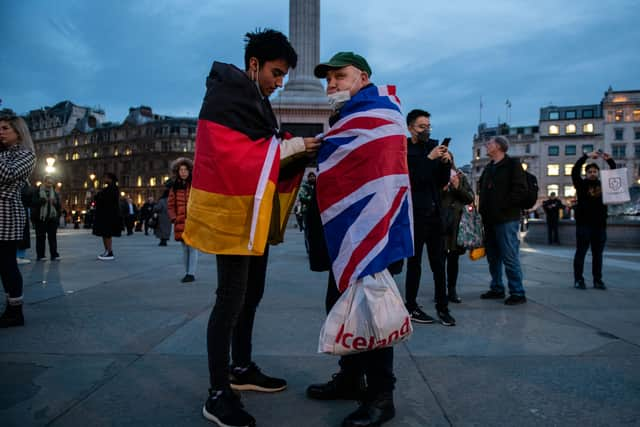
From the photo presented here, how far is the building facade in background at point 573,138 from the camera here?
72.9m

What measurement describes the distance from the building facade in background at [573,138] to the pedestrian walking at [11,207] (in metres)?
75.3

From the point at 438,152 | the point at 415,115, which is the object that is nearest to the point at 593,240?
the point at 415,115

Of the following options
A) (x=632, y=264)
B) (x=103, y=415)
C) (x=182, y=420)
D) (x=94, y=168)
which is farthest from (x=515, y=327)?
(x=94, y=168)

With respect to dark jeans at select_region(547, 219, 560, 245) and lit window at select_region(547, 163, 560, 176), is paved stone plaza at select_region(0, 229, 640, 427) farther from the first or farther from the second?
lit window at select_region(547, 163, 560, 176)

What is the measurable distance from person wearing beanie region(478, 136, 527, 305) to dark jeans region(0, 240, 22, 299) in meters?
5.20

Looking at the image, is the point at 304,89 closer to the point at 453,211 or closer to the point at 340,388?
the point at 453,211

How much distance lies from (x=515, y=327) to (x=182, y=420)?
3.21 metres

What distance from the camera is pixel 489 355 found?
3385mm

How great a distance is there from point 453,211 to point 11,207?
4.78 m

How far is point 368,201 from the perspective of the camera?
7.53 ft

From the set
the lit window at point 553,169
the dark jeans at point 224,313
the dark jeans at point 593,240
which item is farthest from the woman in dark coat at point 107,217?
the lit window at point 553,169

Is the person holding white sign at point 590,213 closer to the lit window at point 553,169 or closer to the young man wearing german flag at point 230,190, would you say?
the young man wearing german flag at point 230,190

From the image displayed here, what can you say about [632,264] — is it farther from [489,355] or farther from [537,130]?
[537,130]

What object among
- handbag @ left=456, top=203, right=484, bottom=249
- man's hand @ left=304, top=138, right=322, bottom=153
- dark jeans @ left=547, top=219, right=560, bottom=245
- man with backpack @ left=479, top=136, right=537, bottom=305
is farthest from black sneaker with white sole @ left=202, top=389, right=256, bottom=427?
dark jeans @ left=547, top=219, right=560, bottom=245
